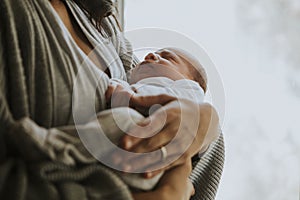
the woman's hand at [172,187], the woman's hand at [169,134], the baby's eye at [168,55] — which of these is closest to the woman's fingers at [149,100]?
the woman's hand at [169,134]

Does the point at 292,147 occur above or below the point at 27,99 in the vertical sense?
below

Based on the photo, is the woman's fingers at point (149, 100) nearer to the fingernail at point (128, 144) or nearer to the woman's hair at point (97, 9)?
the fingernail at point (128, 144)

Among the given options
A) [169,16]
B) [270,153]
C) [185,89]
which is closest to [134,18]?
[169,16]

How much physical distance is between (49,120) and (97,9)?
36 centimetres

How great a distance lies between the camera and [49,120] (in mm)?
602

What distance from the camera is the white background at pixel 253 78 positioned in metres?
1.35

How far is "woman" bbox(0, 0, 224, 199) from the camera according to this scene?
515 millimetres

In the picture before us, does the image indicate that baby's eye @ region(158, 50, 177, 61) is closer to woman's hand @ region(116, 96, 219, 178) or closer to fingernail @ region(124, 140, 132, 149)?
woman's hand @ region(116, 96, 219, 178)

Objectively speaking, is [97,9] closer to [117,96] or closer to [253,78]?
[117,96]

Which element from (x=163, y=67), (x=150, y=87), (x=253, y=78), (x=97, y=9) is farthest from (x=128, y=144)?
(x=253, y=78)

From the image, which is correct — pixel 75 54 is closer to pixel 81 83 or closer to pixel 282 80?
pixel 81 83

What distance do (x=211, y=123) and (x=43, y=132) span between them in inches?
11.6

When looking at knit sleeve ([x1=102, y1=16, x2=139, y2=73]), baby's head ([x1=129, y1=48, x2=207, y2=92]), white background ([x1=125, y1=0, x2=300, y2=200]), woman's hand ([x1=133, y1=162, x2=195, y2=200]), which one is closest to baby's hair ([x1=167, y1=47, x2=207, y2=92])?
baby's head ([x1=129, y1=48, x2=207, y2=92])

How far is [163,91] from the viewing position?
0.72 metres
